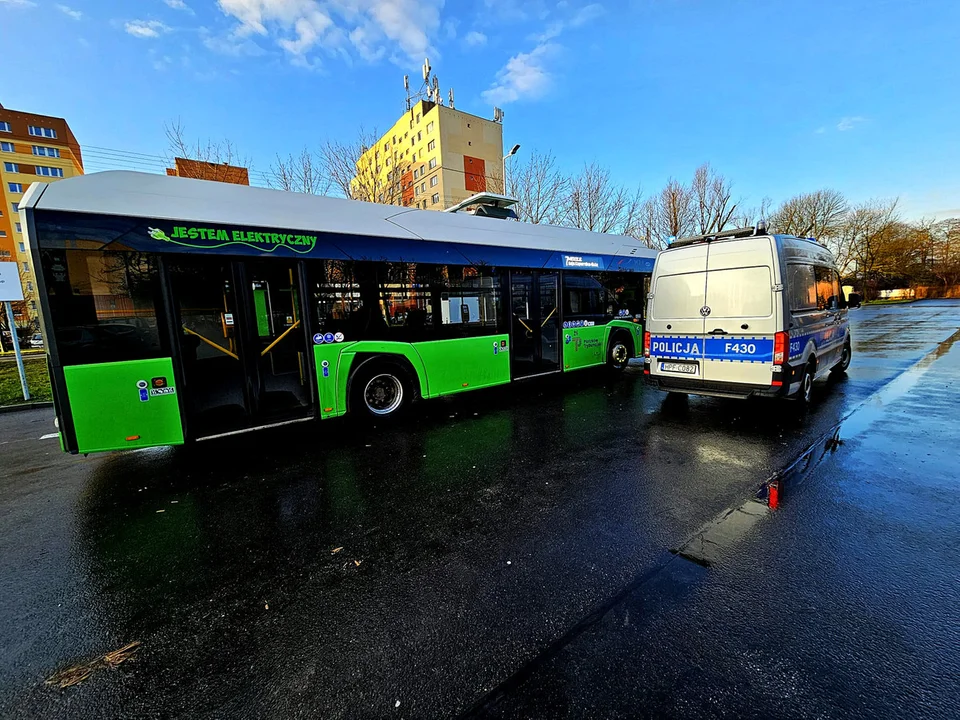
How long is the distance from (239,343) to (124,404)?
4.38ft

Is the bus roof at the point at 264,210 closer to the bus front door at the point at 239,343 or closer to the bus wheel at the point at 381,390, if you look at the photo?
the bus front door at the point at 239,343

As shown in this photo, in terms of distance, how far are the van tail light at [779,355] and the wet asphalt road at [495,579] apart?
0.78m

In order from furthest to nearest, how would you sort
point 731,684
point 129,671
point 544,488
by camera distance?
1. point 544,488
2. point 129,671
3. point 731,684

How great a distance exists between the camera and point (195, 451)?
5.70m

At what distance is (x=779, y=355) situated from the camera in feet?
18.6

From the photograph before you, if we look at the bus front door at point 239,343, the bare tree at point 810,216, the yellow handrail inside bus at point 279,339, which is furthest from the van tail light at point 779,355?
the bare tree at point 810,216

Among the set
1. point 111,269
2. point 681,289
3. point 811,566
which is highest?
point 111,269

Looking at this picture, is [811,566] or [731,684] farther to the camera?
[811,566]

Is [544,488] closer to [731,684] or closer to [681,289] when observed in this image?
[731,684]

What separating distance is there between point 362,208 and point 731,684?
6618mm

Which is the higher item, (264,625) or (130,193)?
(130,193)

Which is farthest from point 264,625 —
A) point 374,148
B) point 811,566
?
point 374,148

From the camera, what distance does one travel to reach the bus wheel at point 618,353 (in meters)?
10.3

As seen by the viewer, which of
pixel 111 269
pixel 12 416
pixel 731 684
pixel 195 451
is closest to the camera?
pixel 731 684
